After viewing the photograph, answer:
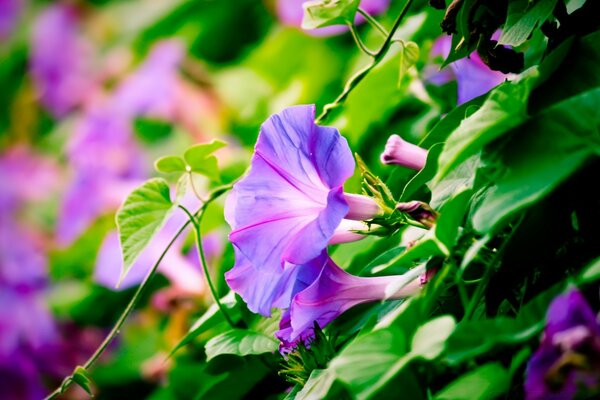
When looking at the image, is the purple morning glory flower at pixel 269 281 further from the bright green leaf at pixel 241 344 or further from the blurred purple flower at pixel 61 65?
the blurred purple flower at pixel 61 65

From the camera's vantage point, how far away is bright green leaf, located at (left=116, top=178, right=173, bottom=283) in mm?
690

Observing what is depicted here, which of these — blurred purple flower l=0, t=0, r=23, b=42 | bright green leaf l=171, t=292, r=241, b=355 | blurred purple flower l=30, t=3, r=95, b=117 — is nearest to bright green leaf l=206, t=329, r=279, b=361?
bright green leaf l=171, t=292, r=241, b=355

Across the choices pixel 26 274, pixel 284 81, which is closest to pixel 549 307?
pixel 284 81

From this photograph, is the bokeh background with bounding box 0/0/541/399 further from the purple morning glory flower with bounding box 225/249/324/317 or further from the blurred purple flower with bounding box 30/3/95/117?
the purple morning glory flower with bounding box 225/249/324/317

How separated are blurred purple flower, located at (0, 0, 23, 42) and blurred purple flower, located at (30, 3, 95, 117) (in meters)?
0.41

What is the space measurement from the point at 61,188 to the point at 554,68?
174 centimetres

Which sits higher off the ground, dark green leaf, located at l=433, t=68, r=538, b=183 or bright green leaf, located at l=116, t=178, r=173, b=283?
dark green leaf, located at l=433, t=68, r=538, b=183

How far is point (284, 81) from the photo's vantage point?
1.65m

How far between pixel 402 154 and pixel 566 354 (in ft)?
0.82

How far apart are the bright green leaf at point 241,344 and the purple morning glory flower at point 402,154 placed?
193 millimetres

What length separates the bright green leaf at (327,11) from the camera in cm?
68

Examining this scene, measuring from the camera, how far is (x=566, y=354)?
1.20 feet

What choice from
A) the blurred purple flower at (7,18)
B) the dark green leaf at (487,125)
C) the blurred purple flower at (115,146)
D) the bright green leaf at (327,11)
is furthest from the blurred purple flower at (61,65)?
the dark green leaf at (487,125)

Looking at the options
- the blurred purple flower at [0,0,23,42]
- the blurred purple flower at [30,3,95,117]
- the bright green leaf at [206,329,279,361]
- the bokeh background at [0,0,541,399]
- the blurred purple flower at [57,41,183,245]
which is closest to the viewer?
the bright green leaf at [206,329,279,361]
